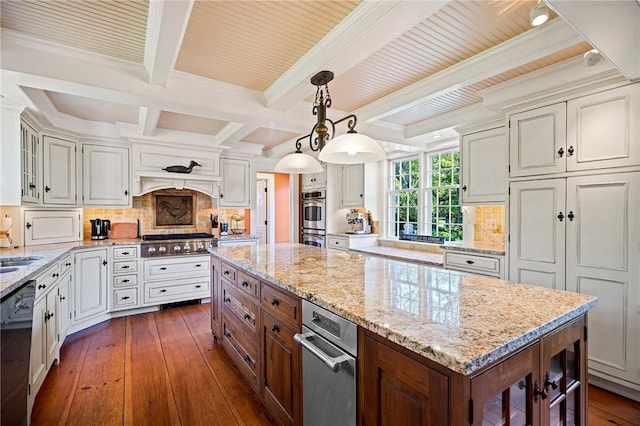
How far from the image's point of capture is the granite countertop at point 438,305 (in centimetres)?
88

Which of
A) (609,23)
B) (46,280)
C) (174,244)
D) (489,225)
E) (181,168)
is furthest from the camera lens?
(181,168)

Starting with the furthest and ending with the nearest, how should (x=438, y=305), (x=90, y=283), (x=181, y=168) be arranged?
(x=181, y=168), (x=90, y=283), (x=438, y=305)

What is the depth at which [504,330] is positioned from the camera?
3.17 ft

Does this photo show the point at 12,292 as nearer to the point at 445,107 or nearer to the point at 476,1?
the point at 476,1

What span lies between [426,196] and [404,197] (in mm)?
400

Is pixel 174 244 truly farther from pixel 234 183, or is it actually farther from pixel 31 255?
pixel 31 255

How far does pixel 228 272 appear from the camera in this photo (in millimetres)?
2533

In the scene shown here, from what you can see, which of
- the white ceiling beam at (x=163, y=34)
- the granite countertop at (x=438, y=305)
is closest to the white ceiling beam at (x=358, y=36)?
the white ceiling beam at (x=163, y=34)

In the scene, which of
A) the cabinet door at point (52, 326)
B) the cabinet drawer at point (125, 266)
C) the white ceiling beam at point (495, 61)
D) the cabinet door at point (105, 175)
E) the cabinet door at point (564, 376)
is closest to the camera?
the cabinet door at point (564, 376)

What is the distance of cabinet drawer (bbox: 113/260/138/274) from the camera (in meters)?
3.64

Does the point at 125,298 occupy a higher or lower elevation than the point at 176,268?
lower

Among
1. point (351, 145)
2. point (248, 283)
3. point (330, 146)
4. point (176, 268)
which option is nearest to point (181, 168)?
point (176, 268)

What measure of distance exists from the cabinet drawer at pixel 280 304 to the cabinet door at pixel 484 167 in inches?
90.8

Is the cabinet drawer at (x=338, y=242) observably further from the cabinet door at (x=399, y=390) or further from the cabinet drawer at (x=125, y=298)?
the cabinet door at (x=399, y=390)
